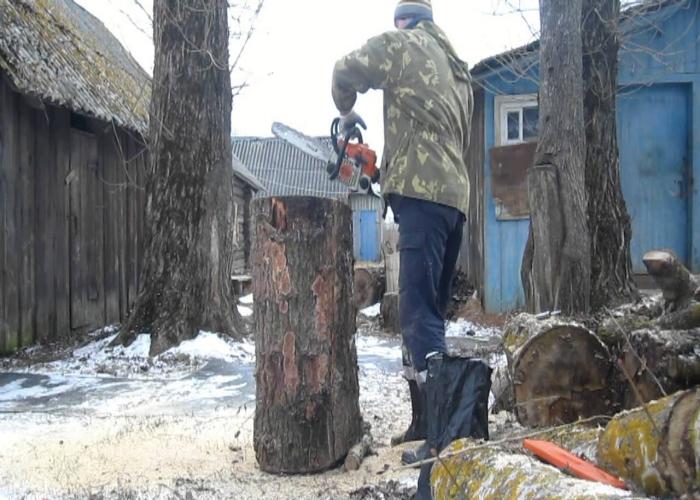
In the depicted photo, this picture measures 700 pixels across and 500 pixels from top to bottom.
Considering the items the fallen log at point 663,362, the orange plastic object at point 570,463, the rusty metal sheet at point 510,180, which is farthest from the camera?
the rusty metal sheet at point 510,180

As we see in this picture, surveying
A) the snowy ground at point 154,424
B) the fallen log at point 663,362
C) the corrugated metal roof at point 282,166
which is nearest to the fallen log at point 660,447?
the fallen log at point 663,362

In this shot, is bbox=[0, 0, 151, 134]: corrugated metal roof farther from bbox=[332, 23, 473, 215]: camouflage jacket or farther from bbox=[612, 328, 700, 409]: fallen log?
bbox=[612, 328, 700, 409]: fallen log

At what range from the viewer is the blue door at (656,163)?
8.98 m

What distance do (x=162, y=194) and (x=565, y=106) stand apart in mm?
3908

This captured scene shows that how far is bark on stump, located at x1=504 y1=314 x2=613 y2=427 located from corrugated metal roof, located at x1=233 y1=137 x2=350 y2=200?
30.9 metres

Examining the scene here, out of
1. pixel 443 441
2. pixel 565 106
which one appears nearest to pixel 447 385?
pixel 443 441

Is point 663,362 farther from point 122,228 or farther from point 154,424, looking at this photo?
point 122,228

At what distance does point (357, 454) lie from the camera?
312 cm

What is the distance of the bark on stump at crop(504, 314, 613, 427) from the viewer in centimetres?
326

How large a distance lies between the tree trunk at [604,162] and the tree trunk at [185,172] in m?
3.53

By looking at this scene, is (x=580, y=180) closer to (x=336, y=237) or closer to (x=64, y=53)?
(x=336, y=237)

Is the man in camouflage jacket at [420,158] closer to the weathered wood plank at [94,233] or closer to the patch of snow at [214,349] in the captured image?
the patch of snow at [214,349]

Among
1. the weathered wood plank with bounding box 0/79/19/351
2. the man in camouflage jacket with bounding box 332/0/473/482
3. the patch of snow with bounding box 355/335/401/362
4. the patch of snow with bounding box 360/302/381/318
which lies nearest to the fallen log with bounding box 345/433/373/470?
the man in camouflage jacket with bounding box 332/0/473/482

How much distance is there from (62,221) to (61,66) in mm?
1762
